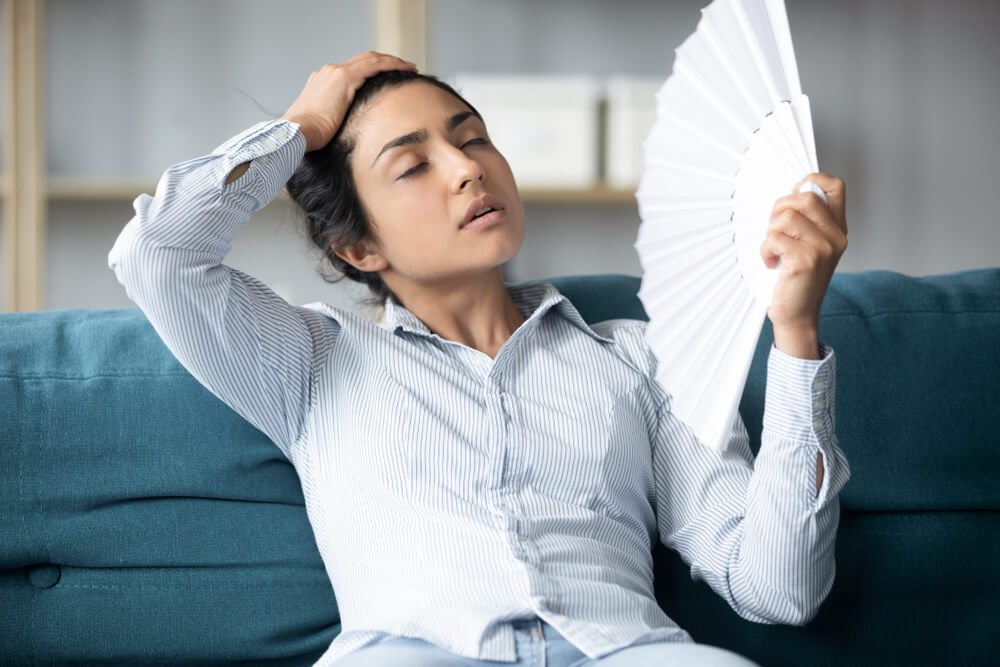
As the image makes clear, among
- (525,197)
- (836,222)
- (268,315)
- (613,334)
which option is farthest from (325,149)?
(525,197)

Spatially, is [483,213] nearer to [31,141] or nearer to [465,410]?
[465,410]

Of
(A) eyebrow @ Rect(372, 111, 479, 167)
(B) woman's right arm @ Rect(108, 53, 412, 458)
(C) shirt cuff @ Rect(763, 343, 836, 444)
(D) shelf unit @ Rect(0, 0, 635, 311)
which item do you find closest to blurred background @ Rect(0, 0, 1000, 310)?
(D) shelf unit @ Rect(0, 0, 635, 311)

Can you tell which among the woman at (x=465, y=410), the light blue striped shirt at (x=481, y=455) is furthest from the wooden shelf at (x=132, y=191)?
the light blue striped shirt at (x=481, y=455)

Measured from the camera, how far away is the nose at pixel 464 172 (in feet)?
3.90

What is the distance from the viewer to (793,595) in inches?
40.8

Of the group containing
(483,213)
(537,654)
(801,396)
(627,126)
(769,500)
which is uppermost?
(627,126)

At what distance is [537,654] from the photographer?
3.16 feet

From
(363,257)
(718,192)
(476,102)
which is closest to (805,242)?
(718,192)

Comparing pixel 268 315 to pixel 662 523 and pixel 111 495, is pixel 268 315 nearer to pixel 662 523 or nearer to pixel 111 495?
pixel 111 495

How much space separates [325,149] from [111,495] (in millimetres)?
538

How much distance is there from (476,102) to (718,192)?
6.15 ft

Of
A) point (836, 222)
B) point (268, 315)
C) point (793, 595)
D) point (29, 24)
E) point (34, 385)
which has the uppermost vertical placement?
→ point (29, 24)

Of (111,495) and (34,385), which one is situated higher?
(34,385)

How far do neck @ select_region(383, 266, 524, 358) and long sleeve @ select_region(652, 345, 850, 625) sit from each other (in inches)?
9.8
